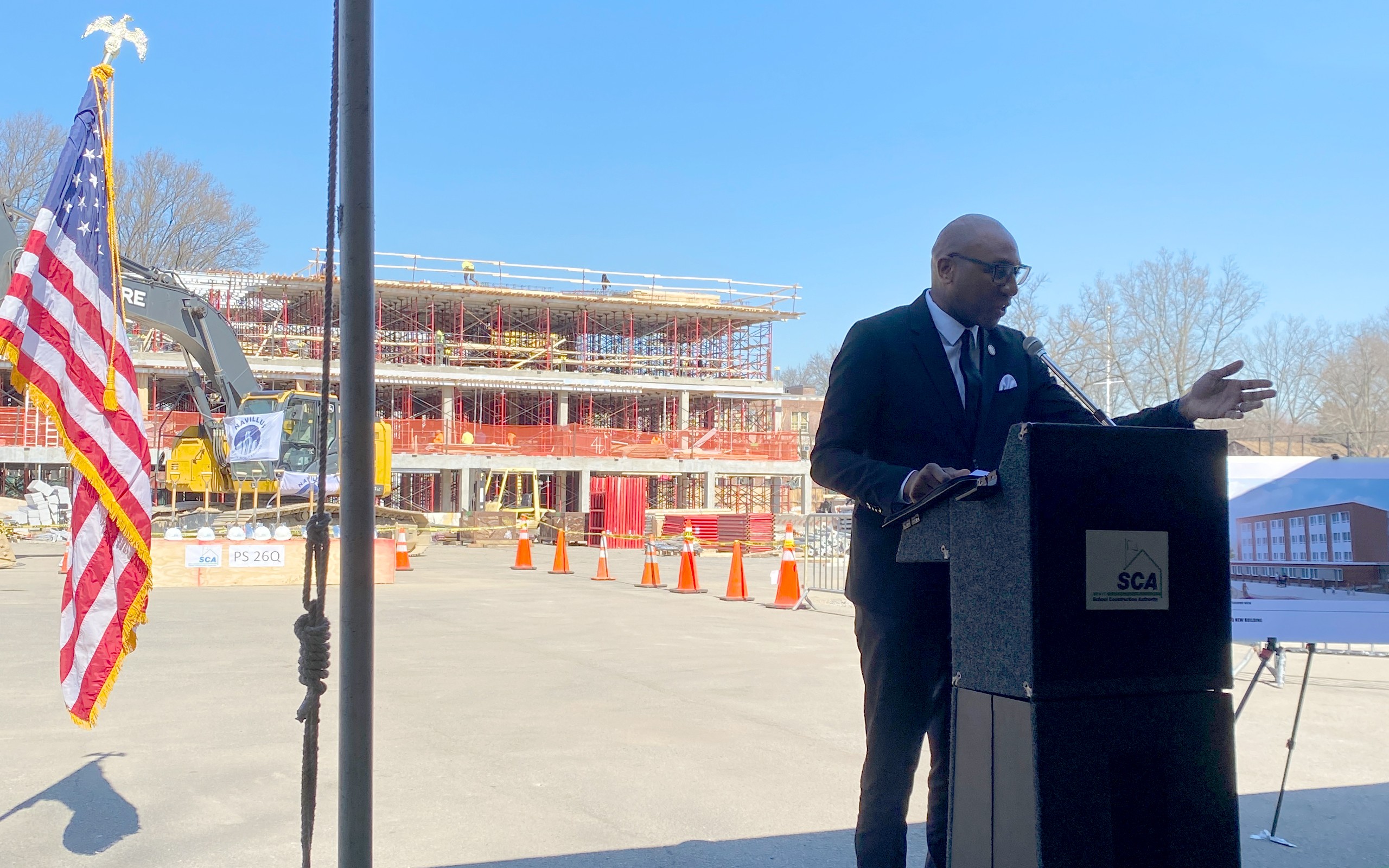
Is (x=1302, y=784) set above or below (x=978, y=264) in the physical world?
below

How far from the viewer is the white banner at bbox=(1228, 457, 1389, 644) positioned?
4.61 metres

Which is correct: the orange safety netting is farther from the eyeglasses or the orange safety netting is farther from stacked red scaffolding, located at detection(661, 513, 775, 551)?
the eyeglasses

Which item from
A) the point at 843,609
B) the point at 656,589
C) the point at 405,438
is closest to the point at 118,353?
the point at 843,609

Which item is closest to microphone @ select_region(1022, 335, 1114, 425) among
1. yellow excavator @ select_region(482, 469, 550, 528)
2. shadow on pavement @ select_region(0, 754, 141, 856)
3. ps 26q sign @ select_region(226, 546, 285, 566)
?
shadow on pavement @ select_region(0, 754, 141, 856)

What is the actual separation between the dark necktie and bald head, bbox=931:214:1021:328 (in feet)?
0.22

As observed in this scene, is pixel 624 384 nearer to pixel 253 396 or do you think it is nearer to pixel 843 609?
pixel 253 396

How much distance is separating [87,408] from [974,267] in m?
3.60

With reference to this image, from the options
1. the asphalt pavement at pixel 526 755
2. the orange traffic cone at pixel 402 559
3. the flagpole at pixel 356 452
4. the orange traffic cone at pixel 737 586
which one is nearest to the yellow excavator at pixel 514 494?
the orange traffic cone at pixel 402 559

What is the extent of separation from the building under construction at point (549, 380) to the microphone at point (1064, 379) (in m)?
37.0

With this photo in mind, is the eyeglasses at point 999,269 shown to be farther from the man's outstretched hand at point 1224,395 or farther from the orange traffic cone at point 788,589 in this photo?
the orange traffic cone at point 788,589

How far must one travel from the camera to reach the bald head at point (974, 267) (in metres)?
3.17

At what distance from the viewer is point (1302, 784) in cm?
559

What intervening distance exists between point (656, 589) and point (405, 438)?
2425cm

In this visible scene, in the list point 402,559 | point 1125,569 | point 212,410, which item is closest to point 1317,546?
point 1125,569
